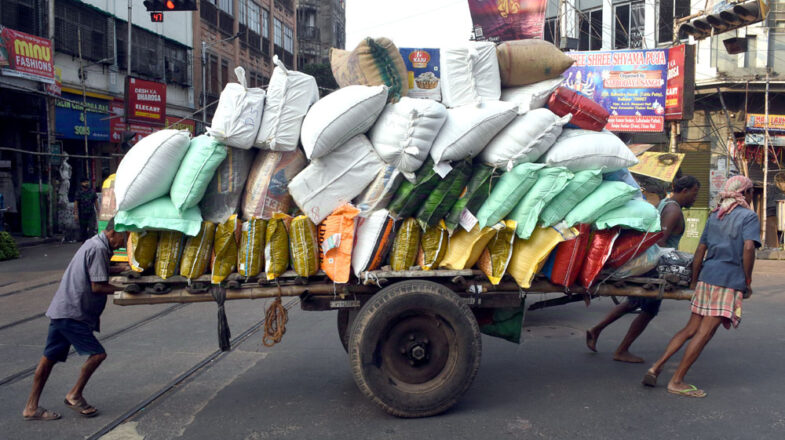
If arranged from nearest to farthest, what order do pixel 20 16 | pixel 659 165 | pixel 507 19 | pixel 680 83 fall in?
1. pixel 659 165
2. pixel 680 83
3. pixel 20 16
4. pixel 507 19

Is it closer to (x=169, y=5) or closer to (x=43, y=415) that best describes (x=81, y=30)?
(x=169, y=5)

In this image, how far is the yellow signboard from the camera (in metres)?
9.92

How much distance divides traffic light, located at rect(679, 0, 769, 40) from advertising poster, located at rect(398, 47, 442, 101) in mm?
11942

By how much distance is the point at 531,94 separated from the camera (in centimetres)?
461

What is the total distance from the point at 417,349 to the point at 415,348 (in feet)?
0.05

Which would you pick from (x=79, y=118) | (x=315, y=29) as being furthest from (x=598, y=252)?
(x=315, y=29)

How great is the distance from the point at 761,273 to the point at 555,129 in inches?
382

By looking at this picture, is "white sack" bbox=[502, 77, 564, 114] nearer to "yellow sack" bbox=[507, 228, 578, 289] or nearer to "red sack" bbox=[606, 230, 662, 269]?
"yellow sack" bbox=[507, 228, 578, 289]

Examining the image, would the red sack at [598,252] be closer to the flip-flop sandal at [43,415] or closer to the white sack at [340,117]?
the white sack at [340,117]

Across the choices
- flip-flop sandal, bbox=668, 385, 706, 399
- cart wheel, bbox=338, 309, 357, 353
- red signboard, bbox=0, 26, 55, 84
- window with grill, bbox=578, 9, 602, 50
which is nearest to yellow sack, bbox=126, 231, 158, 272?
cart wheel, bbox=338, 309, 357, 353

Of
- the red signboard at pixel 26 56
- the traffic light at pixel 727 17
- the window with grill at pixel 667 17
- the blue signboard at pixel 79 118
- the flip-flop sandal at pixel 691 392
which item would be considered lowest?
the flip-flop sandal at pixel 691 392

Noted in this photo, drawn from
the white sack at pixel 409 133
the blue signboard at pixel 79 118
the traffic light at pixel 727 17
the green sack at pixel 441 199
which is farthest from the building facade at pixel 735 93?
the blue signboard at pixel 79 118

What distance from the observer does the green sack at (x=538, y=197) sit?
13.2ft

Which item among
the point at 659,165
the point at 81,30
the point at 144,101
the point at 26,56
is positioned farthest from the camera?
the point at 144,101
